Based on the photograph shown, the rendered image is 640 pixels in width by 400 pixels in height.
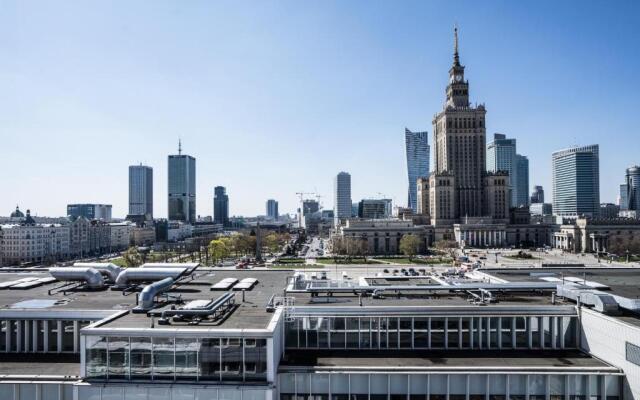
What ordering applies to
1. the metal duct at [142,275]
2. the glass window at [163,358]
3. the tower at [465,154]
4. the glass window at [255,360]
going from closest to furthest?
the glass window at [255,360] → the glass window at [163,358] → the metal duct at [142,275] → the tower at [465,154]

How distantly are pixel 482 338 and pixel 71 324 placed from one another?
2807 cm

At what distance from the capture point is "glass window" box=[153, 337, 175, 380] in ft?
81.3

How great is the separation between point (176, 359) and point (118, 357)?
3178 millimetres

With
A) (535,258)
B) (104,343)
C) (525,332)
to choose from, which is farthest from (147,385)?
(535,258)

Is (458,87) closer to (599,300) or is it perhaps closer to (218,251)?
(218,251)

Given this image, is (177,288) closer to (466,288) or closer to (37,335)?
(37,335)

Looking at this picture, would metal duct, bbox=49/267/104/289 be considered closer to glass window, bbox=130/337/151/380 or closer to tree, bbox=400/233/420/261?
glass window, bbox=130/337/151/380

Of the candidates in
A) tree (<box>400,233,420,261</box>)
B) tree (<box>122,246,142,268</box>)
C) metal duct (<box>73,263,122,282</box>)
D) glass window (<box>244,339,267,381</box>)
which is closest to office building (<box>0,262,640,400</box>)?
glass window (<box>244,339,267,381</box>)

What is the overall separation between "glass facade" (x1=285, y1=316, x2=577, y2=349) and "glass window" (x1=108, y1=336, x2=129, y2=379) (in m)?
10.4

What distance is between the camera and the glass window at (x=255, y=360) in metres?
24.7

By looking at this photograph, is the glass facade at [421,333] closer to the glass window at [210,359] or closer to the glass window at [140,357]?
the glass window at [210,359]

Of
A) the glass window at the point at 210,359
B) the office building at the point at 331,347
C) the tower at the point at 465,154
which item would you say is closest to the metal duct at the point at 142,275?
the office building at the point at 331,347

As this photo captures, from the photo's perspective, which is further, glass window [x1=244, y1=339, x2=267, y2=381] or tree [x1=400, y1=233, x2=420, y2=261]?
tree [x1=400, y1=233, x2=420, y2=261]

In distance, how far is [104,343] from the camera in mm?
25188
